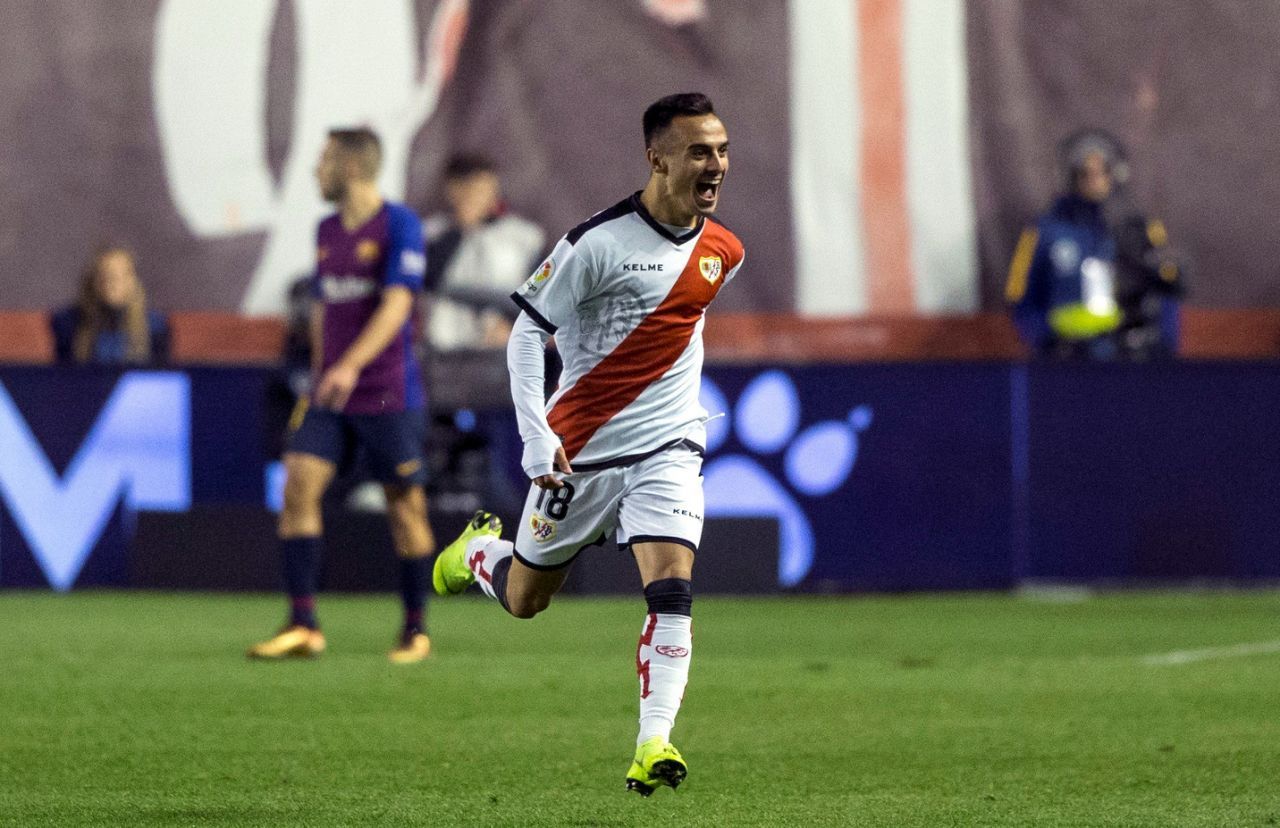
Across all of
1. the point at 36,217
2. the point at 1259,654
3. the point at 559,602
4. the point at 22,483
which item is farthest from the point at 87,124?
the point at 1259,654

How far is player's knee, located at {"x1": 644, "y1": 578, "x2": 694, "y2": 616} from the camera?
6.09 m

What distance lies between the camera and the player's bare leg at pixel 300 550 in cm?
936

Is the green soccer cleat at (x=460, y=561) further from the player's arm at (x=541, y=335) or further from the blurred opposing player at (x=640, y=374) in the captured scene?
the player's arm at (x=541, y=335)

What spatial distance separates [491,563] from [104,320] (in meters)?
6.98

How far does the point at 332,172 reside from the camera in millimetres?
9445

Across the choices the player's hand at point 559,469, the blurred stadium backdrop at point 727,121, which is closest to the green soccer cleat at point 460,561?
the player's hand at point 559,469

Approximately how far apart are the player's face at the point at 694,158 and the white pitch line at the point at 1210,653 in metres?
4.08

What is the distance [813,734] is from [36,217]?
8.56 metres

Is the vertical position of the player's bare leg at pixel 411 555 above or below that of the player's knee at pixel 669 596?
below

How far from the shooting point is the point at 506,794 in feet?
20.1

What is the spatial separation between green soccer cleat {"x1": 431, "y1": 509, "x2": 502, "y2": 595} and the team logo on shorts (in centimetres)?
77

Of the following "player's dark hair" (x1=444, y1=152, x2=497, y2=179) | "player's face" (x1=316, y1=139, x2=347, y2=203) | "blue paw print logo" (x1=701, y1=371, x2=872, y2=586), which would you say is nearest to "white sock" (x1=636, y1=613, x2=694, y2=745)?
"player's face" (x1=316, y1=139, x2=347, y2=203)

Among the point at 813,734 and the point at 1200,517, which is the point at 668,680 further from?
the point at 1200,517

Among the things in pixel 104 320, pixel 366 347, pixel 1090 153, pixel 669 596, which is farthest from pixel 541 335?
pixel 1090 153
